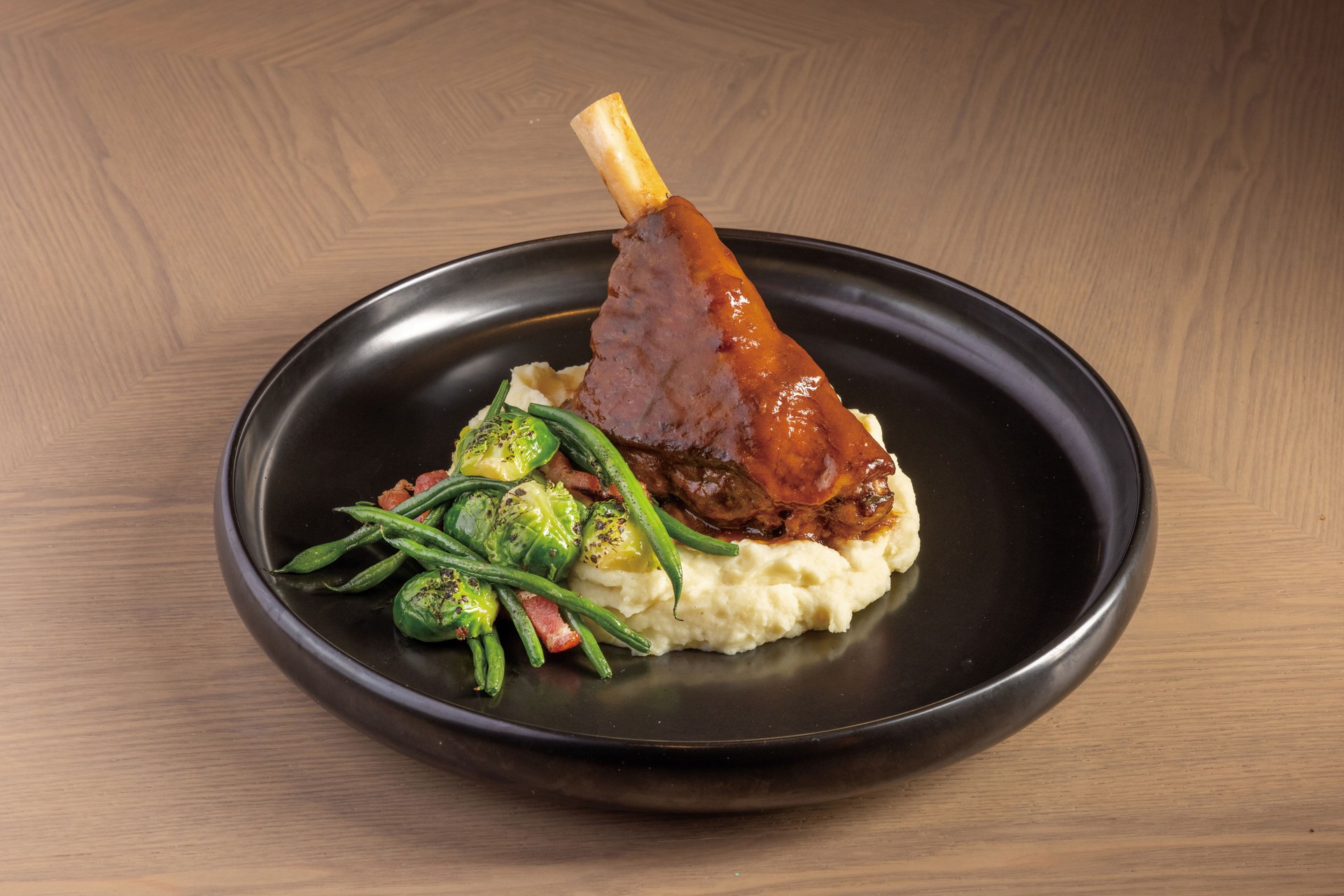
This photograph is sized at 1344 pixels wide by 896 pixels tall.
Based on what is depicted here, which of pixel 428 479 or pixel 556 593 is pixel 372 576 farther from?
pixel 556 593

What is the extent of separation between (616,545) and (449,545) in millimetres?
634

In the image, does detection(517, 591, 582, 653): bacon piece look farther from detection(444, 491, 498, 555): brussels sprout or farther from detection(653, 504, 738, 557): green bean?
detection(653, 504, 738, 557): green bean

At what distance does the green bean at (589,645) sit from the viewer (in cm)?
444

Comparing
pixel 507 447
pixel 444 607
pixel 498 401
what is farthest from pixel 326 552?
pixel 498 401

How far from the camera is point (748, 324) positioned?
16.2 feet

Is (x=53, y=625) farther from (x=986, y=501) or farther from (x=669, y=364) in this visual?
(x=986, y=501)

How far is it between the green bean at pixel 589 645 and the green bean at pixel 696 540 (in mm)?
497

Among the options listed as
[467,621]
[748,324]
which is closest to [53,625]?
[467,621]

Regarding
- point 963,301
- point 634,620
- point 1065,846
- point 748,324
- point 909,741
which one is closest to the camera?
point 909,741

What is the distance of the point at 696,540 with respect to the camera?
470 centimetres

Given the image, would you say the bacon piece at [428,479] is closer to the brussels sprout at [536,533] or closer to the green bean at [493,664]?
the brussels sprout at [536,533]

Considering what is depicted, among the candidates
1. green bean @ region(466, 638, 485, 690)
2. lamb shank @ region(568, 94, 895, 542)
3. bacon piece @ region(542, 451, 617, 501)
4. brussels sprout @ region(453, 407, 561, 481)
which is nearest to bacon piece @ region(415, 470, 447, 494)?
brussels sprout @ region(453, 407, 561, 481)

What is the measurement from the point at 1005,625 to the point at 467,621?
2.02 metres

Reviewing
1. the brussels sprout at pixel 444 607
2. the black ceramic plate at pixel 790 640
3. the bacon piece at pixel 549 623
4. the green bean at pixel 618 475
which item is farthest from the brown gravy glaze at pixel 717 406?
the brussels sprout at pixel 444 607
